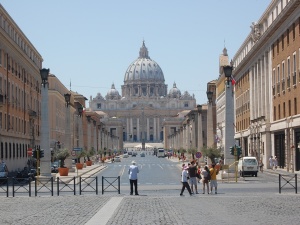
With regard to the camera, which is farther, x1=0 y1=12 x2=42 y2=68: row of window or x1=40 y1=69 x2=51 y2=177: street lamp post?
x1=0 y1=12 x2=42 y2=68: row of window

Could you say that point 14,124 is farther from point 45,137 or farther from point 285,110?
point 285,110

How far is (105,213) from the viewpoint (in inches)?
976

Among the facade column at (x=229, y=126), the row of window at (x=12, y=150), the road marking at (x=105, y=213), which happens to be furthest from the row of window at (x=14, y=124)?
the road marking at (x=105, y=213)

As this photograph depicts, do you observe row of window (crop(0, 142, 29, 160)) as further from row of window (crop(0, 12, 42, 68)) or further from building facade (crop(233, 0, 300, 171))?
building facade (crop(233, 0, 300, 171))

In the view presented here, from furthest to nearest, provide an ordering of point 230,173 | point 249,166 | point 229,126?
point 249,166 < point 230,173 < point 229,126

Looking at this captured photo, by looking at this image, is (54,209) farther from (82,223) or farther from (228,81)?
(228,81)

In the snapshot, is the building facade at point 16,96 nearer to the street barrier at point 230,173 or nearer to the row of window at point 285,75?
the street barrier at point 230,173

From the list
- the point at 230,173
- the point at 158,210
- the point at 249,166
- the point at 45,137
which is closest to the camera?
the point at 158,210

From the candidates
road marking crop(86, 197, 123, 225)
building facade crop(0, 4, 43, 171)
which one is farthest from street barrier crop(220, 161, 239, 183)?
building facade crop(0, 4, 43, 171)

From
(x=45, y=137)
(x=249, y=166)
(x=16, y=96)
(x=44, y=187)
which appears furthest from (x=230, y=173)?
(x=16, y=96)

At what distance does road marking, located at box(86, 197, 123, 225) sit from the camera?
860 inches

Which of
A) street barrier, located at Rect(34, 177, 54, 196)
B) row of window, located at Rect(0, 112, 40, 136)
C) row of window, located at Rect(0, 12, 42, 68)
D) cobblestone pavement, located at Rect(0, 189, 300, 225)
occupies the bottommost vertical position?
cobblestone pavement, located at Rect(0, 189, 300, 225)

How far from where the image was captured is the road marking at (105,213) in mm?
21845

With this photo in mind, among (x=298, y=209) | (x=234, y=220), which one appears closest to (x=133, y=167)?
(x=298, y=209)
